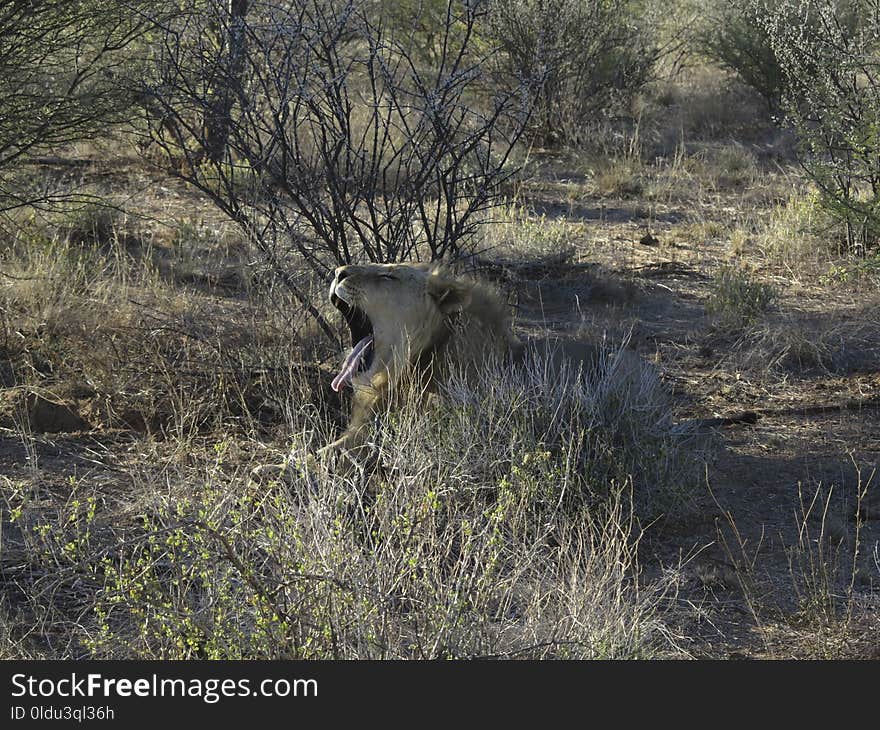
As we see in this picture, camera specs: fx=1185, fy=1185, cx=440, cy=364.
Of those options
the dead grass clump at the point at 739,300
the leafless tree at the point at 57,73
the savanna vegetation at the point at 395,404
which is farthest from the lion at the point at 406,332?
the dead grass clump at the point at 739,300

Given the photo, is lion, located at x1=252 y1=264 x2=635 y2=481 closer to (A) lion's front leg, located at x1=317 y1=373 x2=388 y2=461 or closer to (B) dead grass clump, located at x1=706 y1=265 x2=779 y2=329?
(A) lion's front leg, located at x1=317 y1=373 x2=388 y2=461

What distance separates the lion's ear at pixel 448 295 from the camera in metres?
5.81

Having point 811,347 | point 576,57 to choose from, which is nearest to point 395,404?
point 811,347

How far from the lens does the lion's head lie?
582 centimetres

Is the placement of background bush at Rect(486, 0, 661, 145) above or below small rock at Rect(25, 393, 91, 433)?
above

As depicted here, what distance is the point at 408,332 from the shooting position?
19.1 ft

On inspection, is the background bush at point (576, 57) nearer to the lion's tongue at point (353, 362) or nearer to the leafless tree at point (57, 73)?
the leafless tree at point (57, 73)

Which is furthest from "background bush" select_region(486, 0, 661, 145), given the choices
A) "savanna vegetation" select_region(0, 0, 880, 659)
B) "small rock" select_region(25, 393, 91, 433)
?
"small rock" select_region(25, 393, 91, 433)

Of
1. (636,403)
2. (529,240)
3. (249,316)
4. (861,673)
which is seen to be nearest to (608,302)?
(529,240)

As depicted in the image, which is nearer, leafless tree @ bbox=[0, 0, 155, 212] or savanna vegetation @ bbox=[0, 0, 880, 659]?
savanna vegetation @ bbox=[0, 0, 880, 659]

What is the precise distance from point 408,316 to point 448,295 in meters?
0.22

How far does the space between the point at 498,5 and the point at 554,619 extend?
1252cm

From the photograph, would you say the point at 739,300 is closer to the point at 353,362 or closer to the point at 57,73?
the point at 353,362

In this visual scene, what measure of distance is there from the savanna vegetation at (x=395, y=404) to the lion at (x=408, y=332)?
6.3 inches
